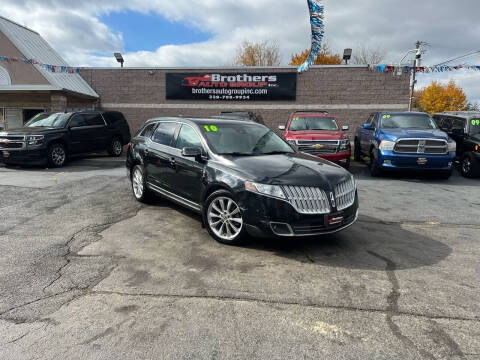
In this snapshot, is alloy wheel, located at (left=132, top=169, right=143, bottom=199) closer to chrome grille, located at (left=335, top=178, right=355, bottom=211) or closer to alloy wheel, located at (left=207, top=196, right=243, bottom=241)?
alloy wheel, located at (left=207, top=196, right=243, bottom=241)

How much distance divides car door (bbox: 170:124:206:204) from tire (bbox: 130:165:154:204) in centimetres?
111

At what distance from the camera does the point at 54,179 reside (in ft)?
30.4

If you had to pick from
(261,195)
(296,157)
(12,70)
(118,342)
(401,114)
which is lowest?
(118,342)

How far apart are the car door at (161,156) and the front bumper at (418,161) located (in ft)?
21.0

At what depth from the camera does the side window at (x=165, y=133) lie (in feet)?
19.9

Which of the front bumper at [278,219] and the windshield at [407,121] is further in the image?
the windshield at [407,121]

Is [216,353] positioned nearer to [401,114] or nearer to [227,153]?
[227,153]

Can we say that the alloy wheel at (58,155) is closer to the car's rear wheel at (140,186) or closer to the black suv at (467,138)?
the car's rear wheel at (140,186)

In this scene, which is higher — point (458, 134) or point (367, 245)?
point (458, 134)

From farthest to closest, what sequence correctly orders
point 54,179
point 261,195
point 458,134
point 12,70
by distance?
point 12,70 < point 458,134 < point 54,179 < point 261,195

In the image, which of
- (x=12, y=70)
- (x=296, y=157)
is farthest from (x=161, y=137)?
(x=12, y=70)

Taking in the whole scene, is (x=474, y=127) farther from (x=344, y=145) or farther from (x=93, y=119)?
(x=93, y=119)

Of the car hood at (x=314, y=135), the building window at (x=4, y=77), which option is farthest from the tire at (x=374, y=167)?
the building window at (x=4, y=77)

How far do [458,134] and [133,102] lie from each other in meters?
16.2
